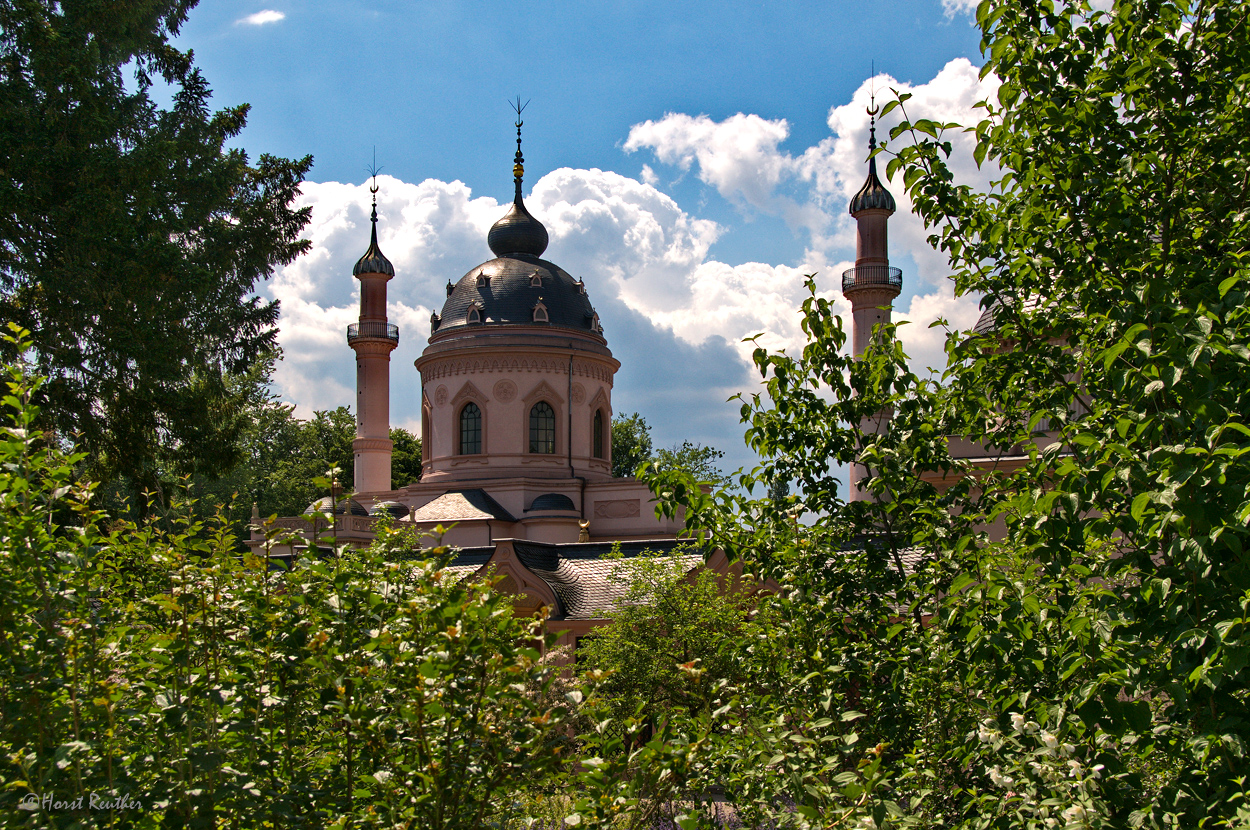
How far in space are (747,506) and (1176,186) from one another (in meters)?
2.46

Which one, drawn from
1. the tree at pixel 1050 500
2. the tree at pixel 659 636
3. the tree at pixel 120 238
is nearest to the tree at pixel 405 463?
the tree at pixel 120 238

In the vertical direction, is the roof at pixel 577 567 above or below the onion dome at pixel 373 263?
below

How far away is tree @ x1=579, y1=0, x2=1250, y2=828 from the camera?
2916 mm

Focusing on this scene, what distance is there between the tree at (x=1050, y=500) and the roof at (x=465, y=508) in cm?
2646

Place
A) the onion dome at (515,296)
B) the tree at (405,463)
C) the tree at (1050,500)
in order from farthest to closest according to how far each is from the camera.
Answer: the tree at (405,463), the onion dome at (515,296), the tree at (1050,500)

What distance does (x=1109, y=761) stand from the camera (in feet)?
10.5

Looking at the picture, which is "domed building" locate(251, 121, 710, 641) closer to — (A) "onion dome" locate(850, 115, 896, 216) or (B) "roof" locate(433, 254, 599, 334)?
(B) "roof" locate(433, 254, 599, 334)

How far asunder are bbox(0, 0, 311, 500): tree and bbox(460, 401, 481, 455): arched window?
1715 centimetres

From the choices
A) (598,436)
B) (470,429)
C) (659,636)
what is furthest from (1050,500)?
(598,436)

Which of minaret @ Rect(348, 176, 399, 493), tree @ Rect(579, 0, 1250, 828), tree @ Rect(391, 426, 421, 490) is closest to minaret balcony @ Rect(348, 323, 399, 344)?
minaret @ Rect(348, 176, 399, 493)

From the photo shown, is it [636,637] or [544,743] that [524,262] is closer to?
[636,637]

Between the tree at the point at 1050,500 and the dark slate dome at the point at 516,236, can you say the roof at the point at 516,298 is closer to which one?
the dark slate dome at the point at 516,236

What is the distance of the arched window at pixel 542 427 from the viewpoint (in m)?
35.8

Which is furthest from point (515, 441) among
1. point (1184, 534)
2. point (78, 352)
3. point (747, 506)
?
point (1184, 534)
